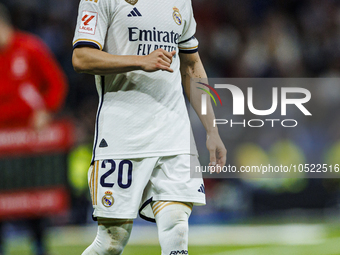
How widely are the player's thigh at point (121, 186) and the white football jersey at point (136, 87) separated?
50 mm

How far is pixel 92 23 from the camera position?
244 cm

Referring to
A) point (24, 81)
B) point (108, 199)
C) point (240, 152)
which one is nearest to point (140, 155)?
point (108, 199)

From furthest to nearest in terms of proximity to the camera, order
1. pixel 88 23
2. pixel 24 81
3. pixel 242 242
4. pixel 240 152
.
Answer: pixel 240 152 < pixel 242 242 < pixel 24 81 < pixel 88 23

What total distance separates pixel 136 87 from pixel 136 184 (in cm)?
52

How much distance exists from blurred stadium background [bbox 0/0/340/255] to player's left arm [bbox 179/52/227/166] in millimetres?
2485

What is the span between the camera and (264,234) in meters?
5.90

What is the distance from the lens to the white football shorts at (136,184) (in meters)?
2.49

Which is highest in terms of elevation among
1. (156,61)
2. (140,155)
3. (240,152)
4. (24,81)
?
(24,81)

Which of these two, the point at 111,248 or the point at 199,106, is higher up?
the point at 199,106

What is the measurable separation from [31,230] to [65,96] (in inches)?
103

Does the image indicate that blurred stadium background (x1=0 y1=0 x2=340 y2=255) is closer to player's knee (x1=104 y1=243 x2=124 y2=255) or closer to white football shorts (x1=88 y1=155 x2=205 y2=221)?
player's knee (x1=104 y1=243 x2=124 y2=255)

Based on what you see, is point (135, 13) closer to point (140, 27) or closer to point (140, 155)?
point (140, 27)

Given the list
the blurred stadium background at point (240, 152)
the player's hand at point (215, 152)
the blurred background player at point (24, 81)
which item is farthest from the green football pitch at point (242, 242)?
the player's hand at point (215, 152)

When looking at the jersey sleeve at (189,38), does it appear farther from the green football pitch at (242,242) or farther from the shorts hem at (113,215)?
the green football pitch at (242,242)
